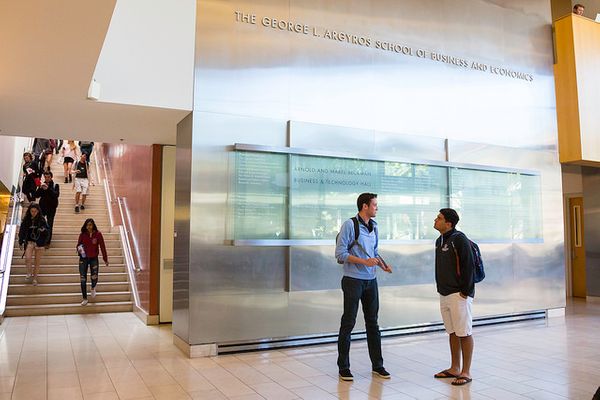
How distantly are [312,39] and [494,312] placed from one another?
5.07m

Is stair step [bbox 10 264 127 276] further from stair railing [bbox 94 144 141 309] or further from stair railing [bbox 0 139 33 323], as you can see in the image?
stair railing [bbox 0 139 33 323]

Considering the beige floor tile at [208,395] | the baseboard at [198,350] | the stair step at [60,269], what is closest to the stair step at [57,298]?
the stair step at [60,269]

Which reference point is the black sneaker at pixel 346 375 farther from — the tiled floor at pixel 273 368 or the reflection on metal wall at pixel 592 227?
the reflection on metal wall at pixel 592 227

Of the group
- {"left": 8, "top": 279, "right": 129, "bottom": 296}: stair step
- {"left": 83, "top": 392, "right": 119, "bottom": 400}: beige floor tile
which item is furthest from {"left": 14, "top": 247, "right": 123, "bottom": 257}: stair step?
{"left": 83, "top": 392, "right": 119, "bottom": 400}: beige floor tile

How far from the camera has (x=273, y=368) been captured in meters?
5.12

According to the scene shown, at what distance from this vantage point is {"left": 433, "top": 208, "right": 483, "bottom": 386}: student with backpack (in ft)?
14.8

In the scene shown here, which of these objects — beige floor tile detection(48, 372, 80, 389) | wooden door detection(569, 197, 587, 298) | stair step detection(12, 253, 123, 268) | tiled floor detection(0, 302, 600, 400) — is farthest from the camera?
wooden door detection(569, 197, 587, 298)

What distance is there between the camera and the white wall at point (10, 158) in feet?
34.3

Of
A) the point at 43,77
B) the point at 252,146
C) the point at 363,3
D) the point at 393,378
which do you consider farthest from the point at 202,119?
the point at 393,378

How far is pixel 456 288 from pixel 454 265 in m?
0.21

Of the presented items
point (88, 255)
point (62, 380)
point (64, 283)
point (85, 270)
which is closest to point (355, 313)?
point (62, 380)

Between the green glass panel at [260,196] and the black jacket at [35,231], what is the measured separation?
504cm

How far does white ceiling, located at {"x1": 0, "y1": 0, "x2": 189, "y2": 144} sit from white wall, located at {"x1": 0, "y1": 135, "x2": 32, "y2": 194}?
3.91 metres

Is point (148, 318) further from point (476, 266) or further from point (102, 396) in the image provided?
point (476, 266)
